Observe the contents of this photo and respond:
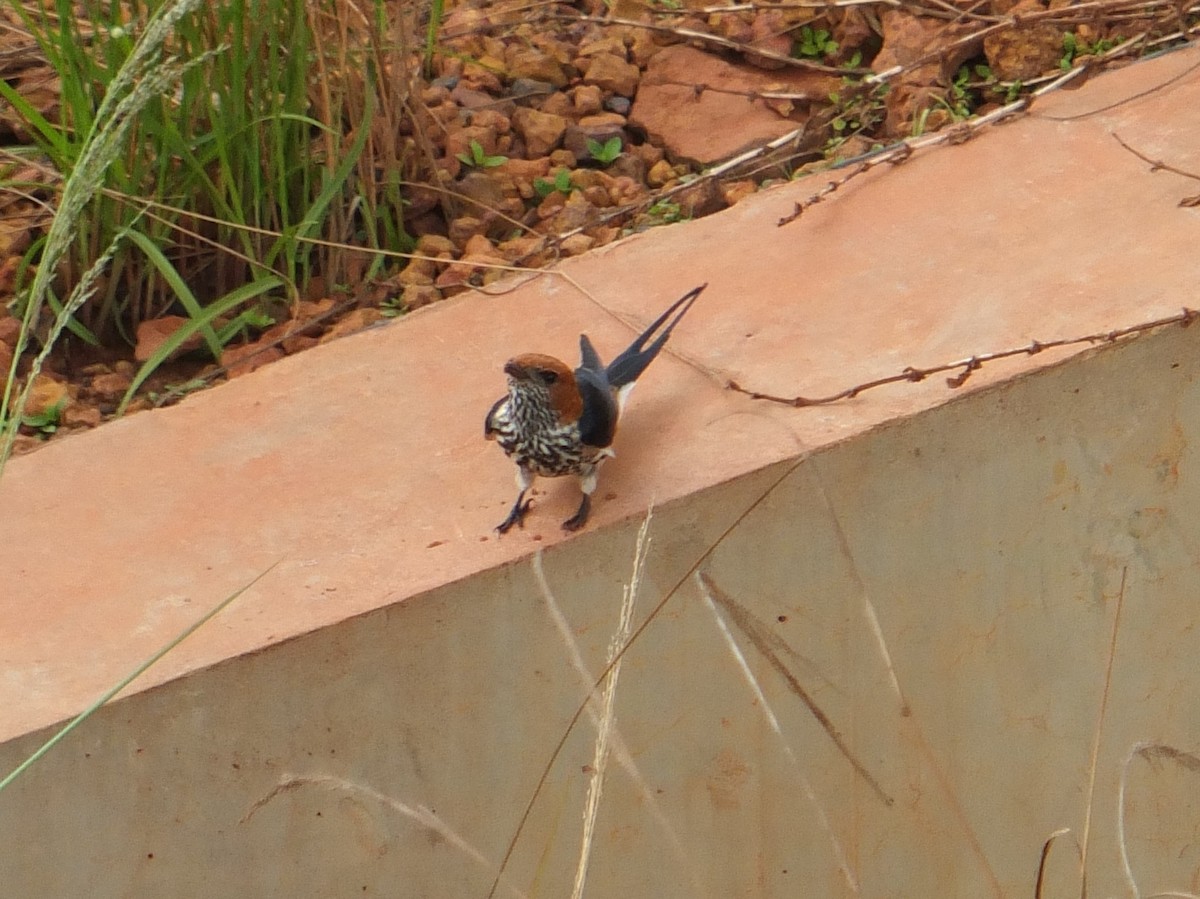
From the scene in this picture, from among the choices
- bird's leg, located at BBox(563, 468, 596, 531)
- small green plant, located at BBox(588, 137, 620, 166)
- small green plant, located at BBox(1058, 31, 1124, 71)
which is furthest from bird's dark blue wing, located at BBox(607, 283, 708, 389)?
small green plant, located at BBox(1058, 31, 1124, 71)

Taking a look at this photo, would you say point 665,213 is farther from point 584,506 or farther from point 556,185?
point 584,506

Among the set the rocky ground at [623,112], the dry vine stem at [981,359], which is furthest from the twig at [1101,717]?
the rocky ground at [623,112]

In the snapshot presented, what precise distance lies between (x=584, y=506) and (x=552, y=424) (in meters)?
0.14

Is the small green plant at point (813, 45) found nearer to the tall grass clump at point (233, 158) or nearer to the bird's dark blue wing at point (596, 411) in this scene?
the tall grass clump at point (233, 158)

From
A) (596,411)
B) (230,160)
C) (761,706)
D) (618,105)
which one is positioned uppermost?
(230,160)

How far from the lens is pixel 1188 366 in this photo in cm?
224

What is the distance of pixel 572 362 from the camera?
99.0 inches

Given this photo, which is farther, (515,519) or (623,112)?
(623,112)

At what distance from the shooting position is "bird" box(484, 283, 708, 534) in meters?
2.08

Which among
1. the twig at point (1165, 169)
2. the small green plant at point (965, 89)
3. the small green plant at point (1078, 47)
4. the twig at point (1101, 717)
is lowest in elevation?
the twig at point (1101, 717)

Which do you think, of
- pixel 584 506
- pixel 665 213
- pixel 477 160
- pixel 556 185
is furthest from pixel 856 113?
pixel 584 506

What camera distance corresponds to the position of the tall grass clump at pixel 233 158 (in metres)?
2.77

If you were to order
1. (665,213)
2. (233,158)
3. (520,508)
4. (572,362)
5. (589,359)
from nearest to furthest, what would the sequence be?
1. (520,508)
2. (589,359)
3. (572,362)
4. (233,158)
5. (665,213)

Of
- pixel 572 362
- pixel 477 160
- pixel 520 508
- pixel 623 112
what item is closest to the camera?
pixel 520 508
